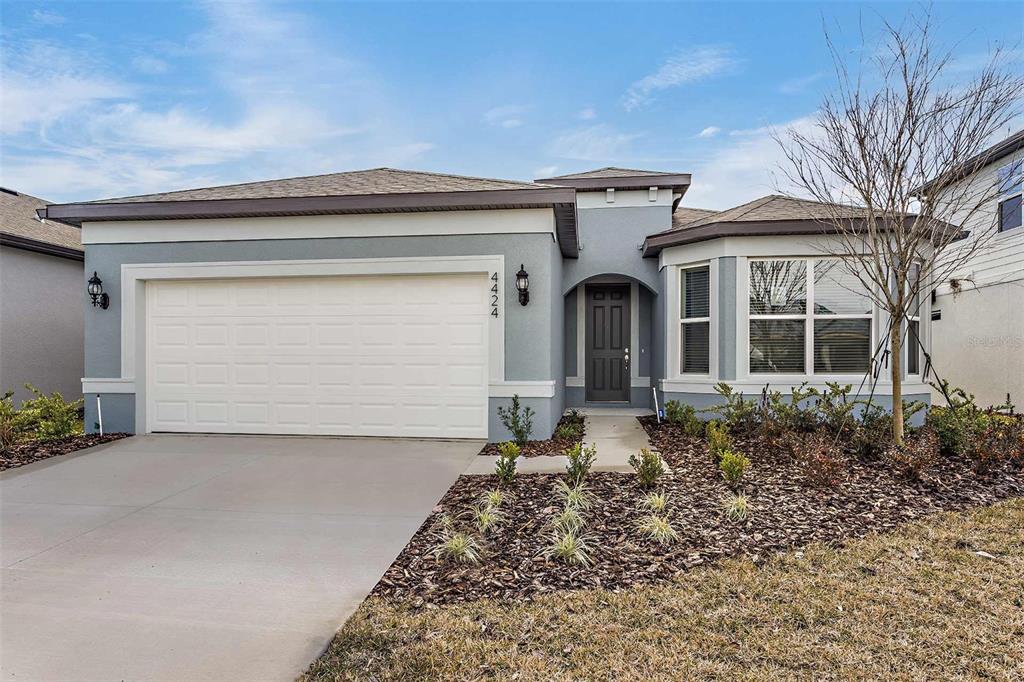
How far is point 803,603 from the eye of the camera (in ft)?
9.43

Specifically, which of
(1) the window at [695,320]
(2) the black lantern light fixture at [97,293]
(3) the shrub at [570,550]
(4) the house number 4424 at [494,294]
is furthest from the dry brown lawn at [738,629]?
(2) the black lantern light fixture at [97,293]

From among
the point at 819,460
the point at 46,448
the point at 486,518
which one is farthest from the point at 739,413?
the point at 46,448

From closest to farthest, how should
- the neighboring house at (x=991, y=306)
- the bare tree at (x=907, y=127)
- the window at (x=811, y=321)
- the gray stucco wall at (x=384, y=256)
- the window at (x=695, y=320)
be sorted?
the bare tree at (x=907, y=127) → the gray stucco wall at (x=384, y=256) → the window at (x=811, y=321) → the window at (x=695, y=320) → the neighboring house at (x=991, y=306)

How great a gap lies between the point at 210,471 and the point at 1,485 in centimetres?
192

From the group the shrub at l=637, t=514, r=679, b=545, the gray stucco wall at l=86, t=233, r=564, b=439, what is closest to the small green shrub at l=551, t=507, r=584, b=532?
the shrub at l=637, t=514, r=679, b=545

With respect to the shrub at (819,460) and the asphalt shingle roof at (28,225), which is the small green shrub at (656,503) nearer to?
the shrub at (819,460)

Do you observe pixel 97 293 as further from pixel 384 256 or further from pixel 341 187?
pixel 384 256

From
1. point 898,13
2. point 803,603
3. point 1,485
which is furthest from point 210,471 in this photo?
point 898,13

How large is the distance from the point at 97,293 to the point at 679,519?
27.6 ft

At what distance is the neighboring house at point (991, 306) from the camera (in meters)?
9.80

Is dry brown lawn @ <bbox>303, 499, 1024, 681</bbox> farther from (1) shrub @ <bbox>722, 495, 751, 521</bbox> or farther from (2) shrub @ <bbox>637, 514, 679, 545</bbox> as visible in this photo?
(1) shrub @ <bbox>722, 495, 751, 521</bbox>

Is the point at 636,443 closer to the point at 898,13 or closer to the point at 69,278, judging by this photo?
the point at 898,13

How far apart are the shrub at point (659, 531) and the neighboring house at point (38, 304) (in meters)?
10.9

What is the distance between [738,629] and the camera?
8.64 feet
